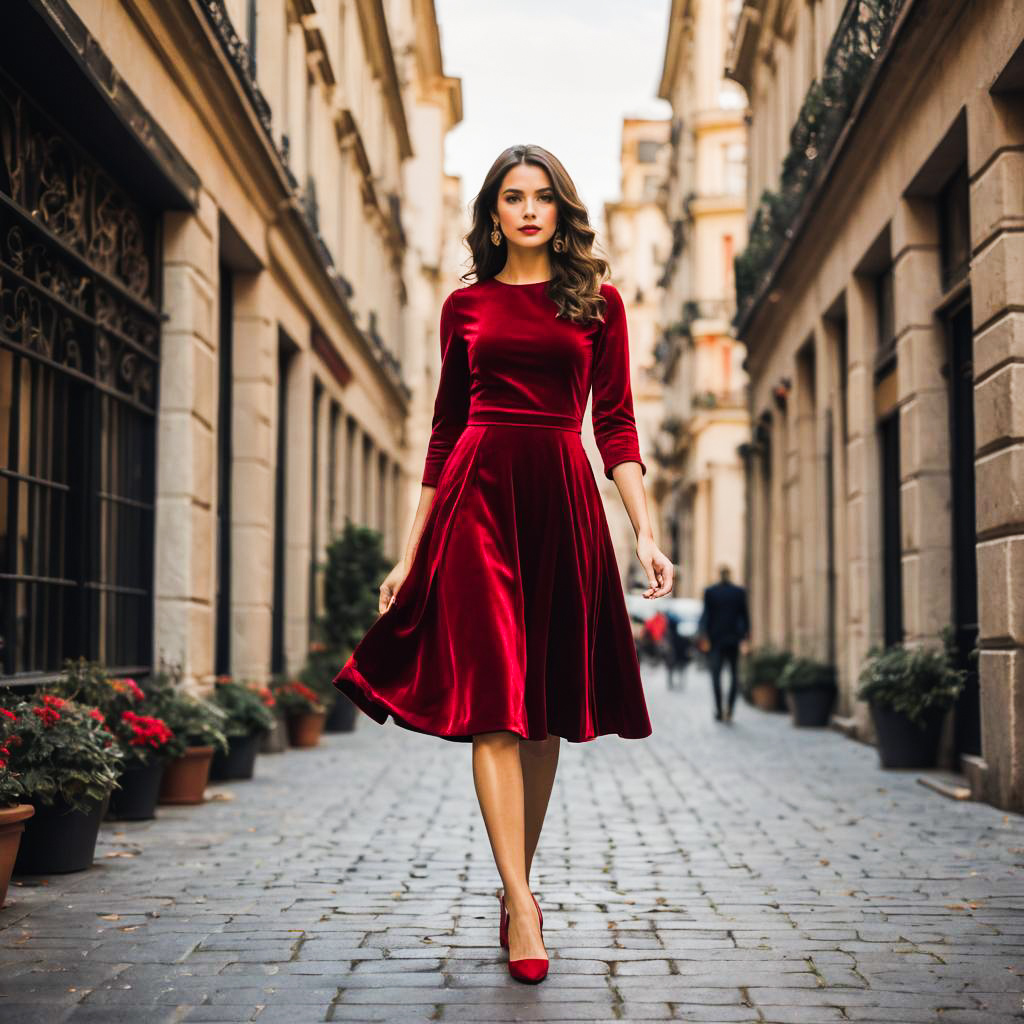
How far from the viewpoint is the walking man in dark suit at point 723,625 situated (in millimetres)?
18344

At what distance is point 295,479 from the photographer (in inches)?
680

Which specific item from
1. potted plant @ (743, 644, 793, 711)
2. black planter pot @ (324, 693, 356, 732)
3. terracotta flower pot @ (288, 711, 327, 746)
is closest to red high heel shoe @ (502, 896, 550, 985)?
terracotta flower pot @ (288, 711, 327, 746)

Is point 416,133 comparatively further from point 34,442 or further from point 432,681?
point 432,681

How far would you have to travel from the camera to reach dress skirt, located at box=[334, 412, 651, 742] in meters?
4.50

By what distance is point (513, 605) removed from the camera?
15.0 feet

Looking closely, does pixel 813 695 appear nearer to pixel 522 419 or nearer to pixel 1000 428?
pixel 1000 428

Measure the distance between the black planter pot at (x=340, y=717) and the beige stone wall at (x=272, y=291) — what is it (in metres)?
0.85

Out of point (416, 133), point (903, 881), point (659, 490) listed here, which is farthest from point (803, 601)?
point (659, 490)

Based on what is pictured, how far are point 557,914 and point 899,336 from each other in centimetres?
774

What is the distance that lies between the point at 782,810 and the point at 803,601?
10605mm

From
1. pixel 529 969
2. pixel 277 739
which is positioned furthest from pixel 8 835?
pixel 277 739

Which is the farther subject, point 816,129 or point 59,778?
point 816,129

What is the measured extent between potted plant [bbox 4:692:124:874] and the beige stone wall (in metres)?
3.82

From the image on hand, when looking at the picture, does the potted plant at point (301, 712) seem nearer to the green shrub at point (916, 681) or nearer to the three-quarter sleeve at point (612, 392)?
the green shrub at point (916, 681)
